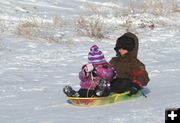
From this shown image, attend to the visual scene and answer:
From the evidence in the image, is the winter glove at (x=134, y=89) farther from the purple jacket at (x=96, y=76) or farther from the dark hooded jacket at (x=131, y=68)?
the purple jacket at (x=96, y=76)

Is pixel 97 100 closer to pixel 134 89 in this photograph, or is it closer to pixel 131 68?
pixel 134 89

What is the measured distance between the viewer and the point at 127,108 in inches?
271

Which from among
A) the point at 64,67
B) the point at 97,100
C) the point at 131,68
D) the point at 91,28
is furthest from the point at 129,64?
the point at 91,28

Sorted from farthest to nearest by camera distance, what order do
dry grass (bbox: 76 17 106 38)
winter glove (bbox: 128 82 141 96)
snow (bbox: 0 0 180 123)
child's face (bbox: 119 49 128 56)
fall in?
dry grass (bbox: 76 17 106 38), child's face (bbox: 119 49 128 56), winter glove (bbox: 128 82 141 96), snow (bbox: 0 0 180 123)

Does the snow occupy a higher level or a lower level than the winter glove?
lower

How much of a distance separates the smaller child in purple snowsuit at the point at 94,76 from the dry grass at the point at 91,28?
245 inches

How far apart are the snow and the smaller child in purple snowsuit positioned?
0.78ft

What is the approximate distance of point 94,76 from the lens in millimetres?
7418

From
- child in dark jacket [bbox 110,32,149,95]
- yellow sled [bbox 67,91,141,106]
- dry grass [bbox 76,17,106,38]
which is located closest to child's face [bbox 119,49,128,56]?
child in dark jacket [bbox 110,32,149,95]

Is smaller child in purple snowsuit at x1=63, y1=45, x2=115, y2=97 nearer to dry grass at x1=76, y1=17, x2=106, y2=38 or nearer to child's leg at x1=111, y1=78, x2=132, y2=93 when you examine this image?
child's leg at x1=111, y1=78, x2=132, y2=93

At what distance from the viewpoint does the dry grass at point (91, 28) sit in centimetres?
1373

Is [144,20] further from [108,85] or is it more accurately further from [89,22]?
[108,85]

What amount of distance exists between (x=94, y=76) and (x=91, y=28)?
21.5 ft

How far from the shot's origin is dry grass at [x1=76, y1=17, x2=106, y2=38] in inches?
541
